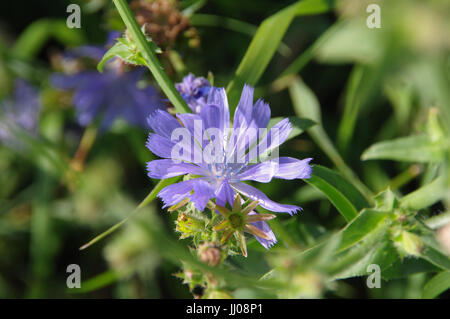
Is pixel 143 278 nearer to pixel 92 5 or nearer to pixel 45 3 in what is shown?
pixel 92 5

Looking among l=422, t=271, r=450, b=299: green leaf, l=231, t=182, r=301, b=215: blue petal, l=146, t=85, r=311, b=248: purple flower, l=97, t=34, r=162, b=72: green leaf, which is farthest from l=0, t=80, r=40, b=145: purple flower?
l=422, t=271, r=450, b=299: green leaf

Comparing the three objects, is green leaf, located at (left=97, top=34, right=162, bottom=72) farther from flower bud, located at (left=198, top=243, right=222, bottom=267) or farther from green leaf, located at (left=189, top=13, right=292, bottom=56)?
green leaf, located at (left=189, top=13, right=292, bottom=56)

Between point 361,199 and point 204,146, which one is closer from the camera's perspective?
point 204,146

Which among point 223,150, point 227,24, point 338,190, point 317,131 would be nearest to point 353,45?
point 317,131

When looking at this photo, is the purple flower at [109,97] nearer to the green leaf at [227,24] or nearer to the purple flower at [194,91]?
the green leaf at [227,24]

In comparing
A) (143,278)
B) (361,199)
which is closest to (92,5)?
(143,278)

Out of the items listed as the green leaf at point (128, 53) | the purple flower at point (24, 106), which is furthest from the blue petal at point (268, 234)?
the purple flower at point (24, 106)

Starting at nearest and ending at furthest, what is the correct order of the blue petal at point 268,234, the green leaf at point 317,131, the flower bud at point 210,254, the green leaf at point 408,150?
1. the flower bud at point 210,254
2. the blue petal at point 268,234
3. the green leaf at point 408,150
4. the green leaf at point 317,131
